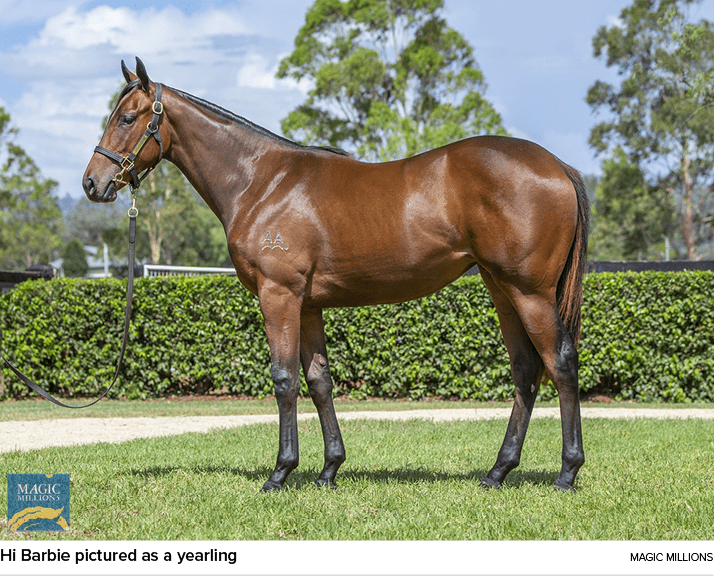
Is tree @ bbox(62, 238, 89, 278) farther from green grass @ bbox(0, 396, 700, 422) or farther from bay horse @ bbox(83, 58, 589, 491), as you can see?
bay horse @ bbox(83, 58, 589, 491)

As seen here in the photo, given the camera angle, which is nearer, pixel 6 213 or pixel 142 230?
pixel 6 213

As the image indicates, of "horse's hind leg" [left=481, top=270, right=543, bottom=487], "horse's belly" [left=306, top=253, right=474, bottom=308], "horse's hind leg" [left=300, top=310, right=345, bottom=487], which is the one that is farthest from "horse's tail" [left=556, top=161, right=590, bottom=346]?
"horse's hind leg" [left=300, top=310, right=345, bottom=487]

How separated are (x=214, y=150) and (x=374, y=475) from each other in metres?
2.68

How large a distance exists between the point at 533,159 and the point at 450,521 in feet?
7.54

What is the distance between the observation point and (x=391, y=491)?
4.64 meters

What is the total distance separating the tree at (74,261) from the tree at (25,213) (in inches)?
340

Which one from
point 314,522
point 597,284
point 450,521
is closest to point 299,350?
point 314,522

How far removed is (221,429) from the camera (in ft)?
25.9

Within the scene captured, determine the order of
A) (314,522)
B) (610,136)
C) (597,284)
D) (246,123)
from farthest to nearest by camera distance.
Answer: (610,136), (597,284), (246,123), (314,522)

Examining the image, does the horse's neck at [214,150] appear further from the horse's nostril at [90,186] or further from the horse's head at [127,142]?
the horse's nostril at [90,186]

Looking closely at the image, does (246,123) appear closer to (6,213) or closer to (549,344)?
(549,344)

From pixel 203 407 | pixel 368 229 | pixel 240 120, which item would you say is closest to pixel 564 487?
pixel 368 229

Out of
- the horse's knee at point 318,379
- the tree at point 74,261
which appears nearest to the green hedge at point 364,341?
the horse's knee at point 318,379

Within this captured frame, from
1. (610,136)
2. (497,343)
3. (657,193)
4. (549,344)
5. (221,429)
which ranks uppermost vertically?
(610,136)
